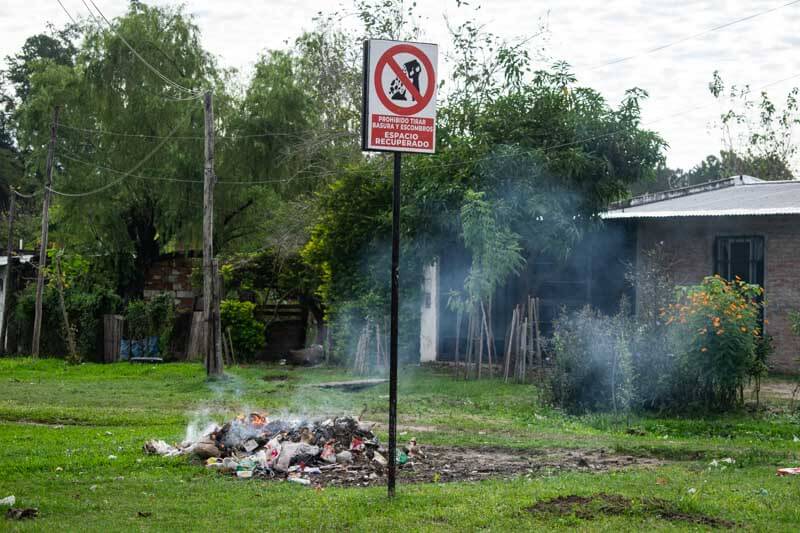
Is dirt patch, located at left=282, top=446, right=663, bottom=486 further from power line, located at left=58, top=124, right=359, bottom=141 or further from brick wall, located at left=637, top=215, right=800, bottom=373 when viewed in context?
power line, located at left=58, top=124, right=359, bottom=141

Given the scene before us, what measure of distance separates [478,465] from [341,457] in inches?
60.1

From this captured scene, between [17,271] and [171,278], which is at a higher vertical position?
[17,271]

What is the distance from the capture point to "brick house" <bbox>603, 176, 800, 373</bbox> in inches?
831

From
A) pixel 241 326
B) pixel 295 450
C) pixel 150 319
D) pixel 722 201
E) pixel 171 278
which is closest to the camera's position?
pixel 295 450

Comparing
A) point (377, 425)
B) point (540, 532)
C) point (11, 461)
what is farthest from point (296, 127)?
point (540, 532)

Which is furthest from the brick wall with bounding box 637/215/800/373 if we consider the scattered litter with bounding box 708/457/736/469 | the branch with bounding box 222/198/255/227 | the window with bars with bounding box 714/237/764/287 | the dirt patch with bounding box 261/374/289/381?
the branch with bounding box 222/198/255/227

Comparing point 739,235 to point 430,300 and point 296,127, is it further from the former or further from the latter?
point 296,127

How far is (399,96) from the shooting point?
8016 millimetres

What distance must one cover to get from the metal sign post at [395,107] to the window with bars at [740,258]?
1580 centimetres

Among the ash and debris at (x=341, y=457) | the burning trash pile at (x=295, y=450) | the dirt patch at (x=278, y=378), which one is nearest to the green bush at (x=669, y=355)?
the ash and debris at (x=341, y=457)

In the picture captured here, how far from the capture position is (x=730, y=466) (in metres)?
10.1

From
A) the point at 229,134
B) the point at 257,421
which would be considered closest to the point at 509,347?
the point at 257,421

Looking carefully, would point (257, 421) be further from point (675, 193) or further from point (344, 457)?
point (675, 193)

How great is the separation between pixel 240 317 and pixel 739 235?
13479 millimetres
